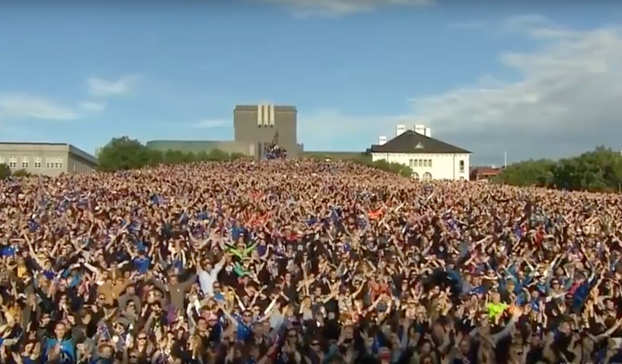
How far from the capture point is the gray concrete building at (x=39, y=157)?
92438 mm

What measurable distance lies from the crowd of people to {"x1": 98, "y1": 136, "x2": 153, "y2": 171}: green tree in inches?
2094

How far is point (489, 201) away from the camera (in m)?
22.5

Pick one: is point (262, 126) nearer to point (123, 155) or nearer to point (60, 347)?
point (123, 155)

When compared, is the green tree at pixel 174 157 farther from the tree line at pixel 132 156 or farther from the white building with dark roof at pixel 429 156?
the white building with dark roof at pixel 429 156

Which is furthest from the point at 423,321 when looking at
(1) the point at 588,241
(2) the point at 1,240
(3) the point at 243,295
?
(2) the point at 1,240

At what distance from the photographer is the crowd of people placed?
7359 mm

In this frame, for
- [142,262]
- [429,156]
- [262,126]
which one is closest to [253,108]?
[262,126]

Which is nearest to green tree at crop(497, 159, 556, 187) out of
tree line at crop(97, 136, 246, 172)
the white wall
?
the white wall

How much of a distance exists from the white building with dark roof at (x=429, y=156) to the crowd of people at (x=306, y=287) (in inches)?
3052

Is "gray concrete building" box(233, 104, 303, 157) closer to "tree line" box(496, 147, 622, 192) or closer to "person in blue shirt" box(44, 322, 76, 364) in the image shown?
"tree line" box(496, 147, 622, 192)

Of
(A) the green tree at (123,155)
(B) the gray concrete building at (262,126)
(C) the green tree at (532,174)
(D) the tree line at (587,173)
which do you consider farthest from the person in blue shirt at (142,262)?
(B) the gray concrete building at (262,126)

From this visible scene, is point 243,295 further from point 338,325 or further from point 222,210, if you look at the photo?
point 222,210

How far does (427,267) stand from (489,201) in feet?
38.8

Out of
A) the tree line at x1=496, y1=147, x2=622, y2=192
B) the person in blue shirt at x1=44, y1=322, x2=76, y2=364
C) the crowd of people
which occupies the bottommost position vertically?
the person in blue shirt at x1=44, y1=322, x2=76, y2=364
